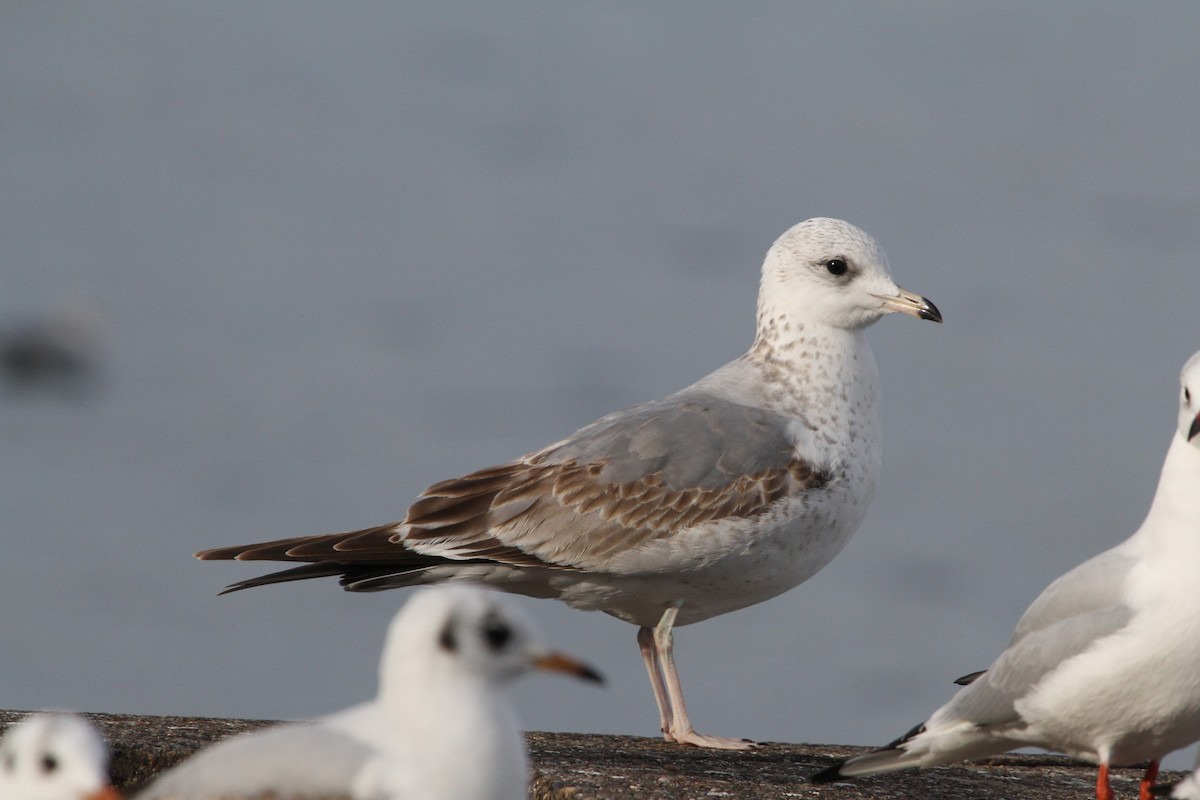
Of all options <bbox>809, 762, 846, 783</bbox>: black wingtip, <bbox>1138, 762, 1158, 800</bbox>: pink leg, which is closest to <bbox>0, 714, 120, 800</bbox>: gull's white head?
<bbox>809, 762, 846, 783</bbox>: black wingtip

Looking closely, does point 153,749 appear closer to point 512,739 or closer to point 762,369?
point 512,739

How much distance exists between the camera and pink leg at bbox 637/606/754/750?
6172mm

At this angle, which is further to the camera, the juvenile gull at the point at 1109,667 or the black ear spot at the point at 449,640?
the juvenile gull at the point at 1109,667

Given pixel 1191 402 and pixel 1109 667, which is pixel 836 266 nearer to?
pixel 1191 402

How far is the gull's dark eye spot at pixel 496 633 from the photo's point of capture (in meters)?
A: 3.60

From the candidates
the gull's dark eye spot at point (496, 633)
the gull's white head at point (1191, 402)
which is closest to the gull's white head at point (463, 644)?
the gull's dark eye spot at point (496, 633)

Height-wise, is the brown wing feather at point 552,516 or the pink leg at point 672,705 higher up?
the brown wing feather at point 552,516

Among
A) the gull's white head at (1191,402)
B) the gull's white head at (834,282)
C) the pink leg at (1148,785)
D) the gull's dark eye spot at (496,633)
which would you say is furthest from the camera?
the gull's white head at (834,282)

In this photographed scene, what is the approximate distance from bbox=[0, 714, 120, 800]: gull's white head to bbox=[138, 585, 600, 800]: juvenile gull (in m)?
0.17

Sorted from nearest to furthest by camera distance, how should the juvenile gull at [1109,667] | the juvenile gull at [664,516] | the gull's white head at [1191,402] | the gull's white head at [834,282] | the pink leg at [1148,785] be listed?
the juvenile gull at [1109,667]
the gull's white head at [1191,402]
the pink leg at [1148,785]
the juvenile gull at [664,516]
the gull's white head at [834,282]

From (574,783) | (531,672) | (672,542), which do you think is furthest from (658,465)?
(531,672)

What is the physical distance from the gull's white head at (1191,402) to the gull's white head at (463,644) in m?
1.88

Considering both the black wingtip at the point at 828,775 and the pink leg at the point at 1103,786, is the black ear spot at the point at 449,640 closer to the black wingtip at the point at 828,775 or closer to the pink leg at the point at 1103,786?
the black wingtip at the point at 828,775

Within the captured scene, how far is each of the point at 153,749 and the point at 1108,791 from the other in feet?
7.97
